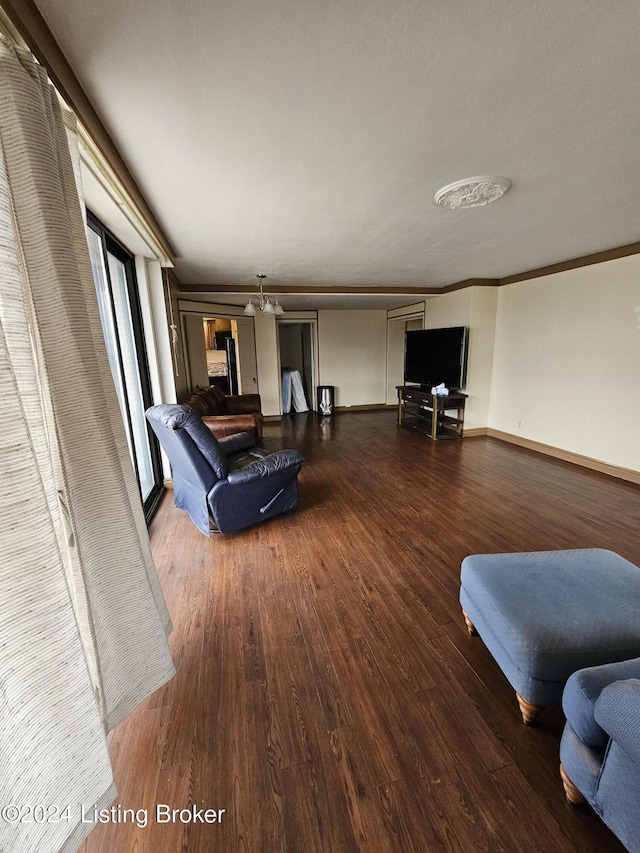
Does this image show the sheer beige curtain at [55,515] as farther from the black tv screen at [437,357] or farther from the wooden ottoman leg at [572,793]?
the black tv screen at [437,357]

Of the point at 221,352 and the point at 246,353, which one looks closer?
the point at 246,353

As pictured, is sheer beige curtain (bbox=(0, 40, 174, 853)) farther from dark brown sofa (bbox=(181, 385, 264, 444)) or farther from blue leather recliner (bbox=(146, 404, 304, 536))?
dark brown sofa (bbox=(181, 385, 264, 444))

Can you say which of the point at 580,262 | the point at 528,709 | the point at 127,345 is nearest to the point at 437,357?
the point at 580,262

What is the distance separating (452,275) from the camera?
4840 millimetres

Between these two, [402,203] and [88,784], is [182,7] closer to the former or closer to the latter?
[402,203]

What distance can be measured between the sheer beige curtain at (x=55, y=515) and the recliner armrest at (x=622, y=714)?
1248 millimetres

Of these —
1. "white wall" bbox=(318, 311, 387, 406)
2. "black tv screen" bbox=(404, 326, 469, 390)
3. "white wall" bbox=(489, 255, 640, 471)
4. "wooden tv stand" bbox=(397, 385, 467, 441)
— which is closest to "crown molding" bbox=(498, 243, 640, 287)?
"white wall" bbox=(489, 255, 640, 471)

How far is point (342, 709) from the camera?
53.6 inches

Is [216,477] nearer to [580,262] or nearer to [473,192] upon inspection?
[473,192]

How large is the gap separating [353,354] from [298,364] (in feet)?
5.02

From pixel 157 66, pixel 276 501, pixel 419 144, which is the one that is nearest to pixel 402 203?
pixel 419 144

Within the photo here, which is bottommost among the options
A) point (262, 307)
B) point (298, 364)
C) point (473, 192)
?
point (298, 364)

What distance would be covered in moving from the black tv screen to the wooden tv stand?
0.24 metres

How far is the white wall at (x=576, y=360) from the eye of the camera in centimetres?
364
